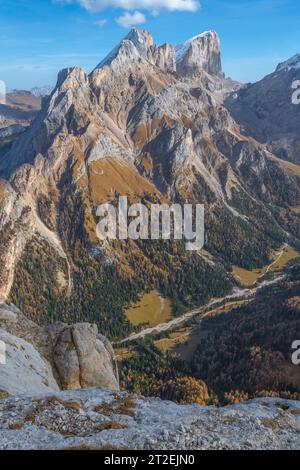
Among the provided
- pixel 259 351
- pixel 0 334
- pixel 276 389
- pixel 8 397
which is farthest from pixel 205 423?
pixel 259 351

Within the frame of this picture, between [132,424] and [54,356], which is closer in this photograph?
[132,424]

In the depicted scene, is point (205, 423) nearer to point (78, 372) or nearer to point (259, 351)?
point (78, 372)

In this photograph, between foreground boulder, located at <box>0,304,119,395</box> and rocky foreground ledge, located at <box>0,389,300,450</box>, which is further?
foreground boulder, located at <box>0,304,119,395</box>

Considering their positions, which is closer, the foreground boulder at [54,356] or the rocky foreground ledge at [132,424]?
the rocky foreground ledge at [132,424]

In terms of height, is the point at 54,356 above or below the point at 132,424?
below

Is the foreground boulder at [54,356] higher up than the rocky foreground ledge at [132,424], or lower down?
lower down
